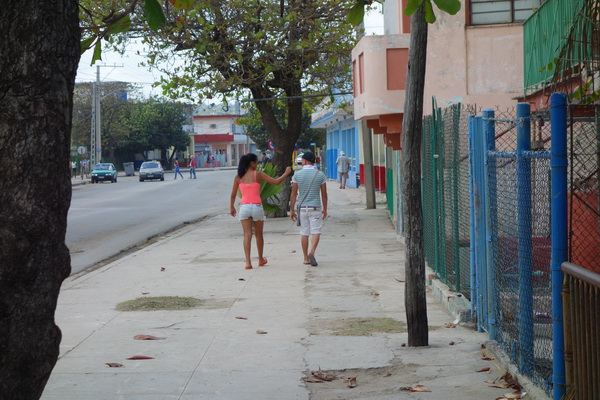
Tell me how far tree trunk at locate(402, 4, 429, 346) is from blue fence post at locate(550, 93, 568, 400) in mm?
2714

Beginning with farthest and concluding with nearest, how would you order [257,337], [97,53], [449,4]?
[257,337], [97,53], [449,4]

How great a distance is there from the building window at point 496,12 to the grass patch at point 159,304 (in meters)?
7.90

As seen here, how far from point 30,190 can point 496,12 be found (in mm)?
13114

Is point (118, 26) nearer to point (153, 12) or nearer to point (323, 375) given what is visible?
point (153, 12)

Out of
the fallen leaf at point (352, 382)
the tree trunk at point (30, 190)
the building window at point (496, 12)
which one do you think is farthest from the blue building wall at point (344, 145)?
the tree trunk at point (30, 190)

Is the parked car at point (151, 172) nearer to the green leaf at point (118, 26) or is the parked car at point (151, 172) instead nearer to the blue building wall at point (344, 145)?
the blue building wall at point (344, 145)

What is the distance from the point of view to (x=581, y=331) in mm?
4555

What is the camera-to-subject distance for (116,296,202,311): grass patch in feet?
33.7

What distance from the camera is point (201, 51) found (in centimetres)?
2080

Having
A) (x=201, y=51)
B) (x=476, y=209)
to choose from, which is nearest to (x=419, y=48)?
(x=476, y=209)

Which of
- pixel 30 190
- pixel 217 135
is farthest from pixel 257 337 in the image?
pixel 217 135

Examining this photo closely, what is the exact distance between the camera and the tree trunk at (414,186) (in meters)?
7.90

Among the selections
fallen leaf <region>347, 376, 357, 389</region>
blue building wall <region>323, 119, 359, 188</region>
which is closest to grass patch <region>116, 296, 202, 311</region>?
fallen leaf <region>347, 376, 357, 389</region>

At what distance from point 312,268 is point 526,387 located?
7.66 meters
